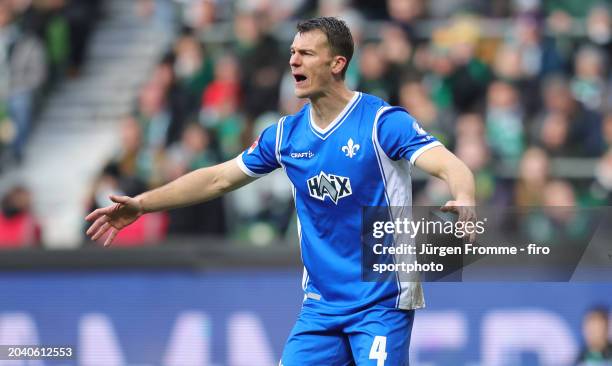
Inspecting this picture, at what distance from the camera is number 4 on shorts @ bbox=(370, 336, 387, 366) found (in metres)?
6.37

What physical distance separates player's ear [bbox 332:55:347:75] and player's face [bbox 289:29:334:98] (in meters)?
0.02

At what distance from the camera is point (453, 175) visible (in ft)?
19.8

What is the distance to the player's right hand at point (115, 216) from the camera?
6.86 meters

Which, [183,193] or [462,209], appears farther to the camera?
[183,193]

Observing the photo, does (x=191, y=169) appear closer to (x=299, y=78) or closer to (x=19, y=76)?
(x=19, y=76)

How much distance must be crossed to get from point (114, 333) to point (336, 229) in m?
3.56

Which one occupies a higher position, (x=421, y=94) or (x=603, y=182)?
(x=421, y=94)

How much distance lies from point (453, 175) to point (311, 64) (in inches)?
40.6

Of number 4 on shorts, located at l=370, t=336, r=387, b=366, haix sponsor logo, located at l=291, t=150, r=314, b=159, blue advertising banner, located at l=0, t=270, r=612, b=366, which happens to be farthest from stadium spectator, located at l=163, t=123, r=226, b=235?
number 4 on shorts, located at l=370, t=336, r=387, b=366

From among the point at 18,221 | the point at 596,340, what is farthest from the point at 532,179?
the point at 18,221

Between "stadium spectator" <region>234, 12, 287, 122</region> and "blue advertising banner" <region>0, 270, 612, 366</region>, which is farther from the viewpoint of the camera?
"stadium spectator" <region>234, 12, 287, 122</region>

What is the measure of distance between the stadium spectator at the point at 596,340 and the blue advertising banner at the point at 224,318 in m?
0.07

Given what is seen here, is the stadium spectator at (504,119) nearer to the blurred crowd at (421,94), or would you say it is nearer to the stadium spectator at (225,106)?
the blurred crowd at (421,94)

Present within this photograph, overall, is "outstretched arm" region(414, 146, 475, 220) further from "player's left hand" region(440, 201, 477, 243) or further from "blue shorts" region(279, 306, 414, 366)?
"blue shorts" region(279, 306, 414, 366)
